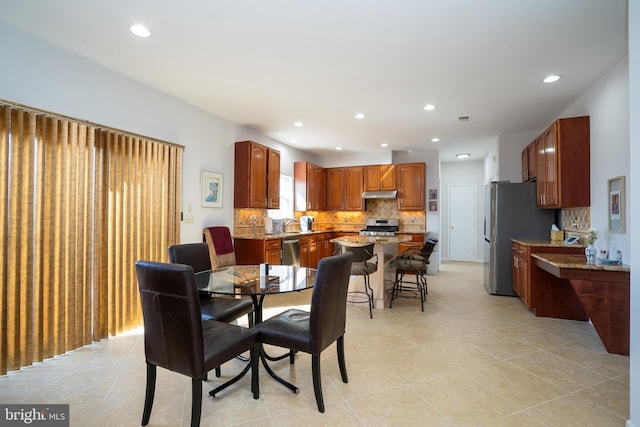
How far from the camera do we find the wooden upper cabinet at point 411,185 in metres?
6.67

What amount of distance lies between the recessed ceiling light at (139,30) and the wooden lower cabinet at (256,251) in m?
2.80

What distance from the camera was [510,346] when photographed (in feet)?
9.66

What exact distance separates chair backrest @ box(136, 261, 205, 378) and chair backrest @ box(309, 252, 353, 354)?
67 cm

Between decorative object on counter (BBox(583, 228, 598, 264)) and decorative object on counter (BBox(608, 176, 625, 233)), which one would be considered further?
decorative object on counter (BBox(583, 228, 598, 264))

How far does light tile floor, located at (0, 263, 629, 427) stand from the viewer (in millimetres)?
1909

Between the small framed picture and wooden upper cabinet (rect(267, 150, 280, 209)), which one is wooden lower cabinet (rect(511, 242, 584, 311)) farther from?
the small framed picture

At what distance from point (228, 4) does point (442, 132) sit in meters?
4.31

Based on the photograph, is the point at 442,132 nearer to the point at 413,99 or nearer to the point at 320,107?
the point at 413,99

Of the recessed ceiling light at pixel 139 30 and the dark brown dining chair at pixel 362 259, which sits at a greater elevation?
the recessed ceiling light at pixel 139 30

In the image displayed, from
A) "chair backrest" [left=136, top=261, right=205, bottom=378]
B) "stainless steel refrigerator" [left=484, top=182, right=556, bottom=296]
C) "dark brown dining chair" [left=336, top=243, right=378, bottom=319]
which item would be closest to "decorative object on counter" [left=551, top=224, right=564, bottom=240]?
"stainless steel refrigerator" [left=484, top=182, right=556, bottom=296]

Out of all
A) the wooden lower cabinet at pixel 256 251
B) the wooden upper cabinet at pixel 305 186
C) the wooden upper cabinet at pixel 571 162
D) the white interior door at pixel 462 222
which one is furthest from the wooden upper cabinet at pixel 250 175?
the white interior door at pixel 462 222

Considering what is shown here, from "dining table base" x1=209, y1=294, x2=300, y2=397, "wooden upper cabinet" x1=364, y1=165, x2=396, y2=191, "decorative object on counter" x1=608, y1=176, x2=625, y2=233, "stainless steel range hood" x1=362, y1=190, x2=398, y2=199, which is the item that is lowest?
"dining table base" x1=209, y1=294, x2=300, y2=397

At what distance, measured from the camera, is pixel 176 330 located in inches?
66.7

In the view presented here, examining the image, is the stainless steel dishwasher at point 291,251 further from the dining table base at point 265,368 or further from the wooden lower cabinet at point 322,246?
the dining table base at point 265,368
